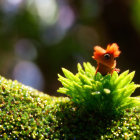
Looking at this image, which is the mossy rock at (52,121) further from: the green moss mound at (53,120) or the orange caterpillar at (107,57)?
the orange caterpillar at (107,57)

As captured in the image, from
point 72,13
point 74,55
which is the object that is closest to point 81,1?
point 72,13

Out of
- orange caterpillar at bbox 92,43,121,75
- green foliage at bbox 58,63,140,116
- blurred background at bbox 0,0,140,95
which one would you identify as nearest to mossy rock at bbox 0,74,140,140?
green foliage at bbox 58,63,140,116

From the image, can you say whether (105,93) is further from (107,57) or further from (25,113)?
(25,113)

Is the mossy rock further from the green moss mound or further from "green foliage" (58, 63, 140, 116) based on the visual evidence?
"green foliage" (58, 63, 140, 116)

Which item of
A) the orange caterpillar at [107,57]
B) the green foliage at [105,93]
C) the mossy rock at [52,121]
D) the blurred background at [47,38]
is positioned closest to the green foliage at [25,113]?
the mossy rock at [52,121]

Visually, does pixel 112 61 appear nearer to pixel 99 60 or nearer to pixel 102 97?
pixel 99 60

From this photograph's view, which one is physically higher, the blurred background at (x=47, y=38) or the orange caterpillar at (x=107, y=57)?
the blurred background at (x=47, y=38)

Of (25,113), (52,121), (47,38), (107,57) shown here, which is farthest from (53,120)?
(47,38)

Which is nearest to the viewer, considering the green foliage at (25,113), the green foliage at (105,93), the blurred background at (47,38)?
the green foliage at (25,113)

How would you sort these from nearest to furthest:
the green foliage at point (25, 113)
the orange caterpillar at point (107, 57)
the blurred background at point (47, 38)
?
the green foliage at point (25, 113), the orange caterpillar at point (107, 57), the blurred background at point (47, 38)
